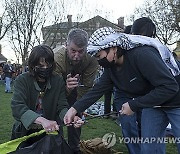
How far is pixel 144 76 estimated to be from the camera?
103 inches

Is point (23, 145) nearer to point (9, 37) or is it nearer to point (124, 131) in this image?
point (124, 131)

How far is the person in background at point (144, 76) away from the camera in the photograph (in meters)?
2.53

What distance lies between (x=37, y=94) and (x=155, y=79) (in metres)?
1.17

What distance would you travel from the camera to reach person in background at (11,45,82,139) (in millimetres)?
2962

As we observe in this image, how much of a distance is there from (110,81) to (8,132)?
3586 mm

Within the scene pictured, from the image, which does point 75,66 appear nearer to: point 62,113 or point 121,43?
point 62,113

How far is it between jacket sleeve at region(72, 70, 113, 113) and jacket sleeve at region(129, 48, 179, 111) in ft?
1.89

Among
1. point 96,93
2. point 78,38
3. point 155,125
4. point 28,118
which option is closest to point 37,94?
point 28,118

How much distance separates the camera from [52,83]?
320cm

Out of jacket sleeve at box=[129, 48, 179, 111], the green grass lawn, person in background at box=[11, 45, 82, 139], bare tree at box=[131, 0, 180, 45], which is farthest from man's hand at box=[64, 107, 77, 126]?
bare tree at box=[131, 0, 180, 45]

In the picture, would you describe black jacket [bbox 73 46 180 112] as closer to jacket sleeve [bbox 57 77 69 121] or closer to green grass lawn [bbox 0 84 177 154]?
jacket sleeve [bbox 57 77 69 121]

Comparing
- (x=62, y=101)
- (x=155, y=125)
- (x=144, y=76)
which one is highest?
(x=144, y=76)

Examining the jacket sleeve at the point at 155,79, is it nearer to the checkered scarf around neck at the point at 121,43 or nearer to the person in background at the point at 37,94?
the checkered scarf around neck at the point at 121,43

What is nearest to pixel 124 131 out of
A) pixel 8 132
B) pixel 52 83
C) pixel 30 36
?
pixel 52 83
